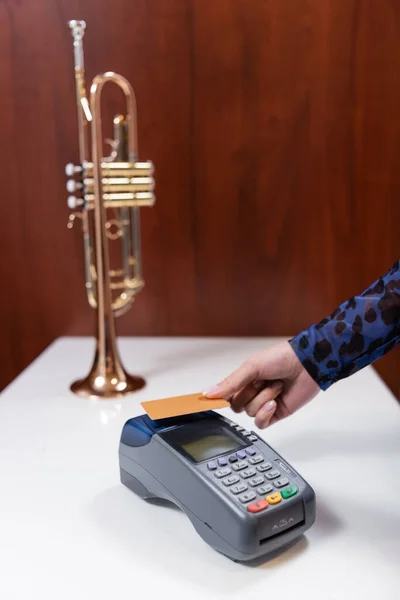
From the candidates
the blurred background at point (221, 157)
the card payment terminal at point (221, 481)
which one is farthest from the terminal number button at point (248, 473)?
the blurred background at point (221, 157)

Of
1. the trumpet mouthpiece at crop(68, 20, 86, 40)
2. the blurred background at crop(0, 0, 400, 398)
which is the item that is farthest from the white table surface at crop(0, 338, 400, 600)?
the trumpet mouthpiece at crop(68, 20, 86, 40)

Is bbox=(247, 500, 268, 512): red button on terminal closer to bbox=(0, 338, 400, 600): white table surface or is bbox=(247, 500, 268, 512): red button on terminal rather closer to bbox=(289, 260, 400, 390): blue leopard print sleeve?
bbox=(0, 338, 400, 600): white table surface

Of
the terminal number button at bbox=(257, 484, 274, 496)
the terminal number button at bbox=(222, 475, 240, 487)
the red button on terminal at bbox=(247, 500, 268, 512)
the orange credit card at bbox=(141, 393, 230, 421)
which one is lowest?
the red button on terminal at bbox=(247, 500, 268, 512)

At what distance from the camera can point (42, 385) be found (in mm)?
890

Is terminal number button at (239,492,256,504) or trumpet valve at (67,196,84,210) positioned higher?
trumpet valve at (67,196,84,210)

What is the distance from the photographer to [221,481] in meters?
0.50

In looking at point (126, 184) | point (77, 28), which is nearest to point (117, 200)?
point (126, 184)

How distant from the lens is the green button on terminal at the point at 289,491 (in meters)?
0.50

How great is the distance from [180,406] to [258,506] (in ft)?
0.45

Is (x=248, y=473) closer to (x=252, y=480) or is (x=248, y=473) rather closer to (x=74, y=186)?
(x=252, y=480)

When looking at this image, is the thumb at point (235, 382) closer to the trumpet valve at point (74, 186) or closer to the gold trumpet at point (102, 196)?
the gold trumpet at point (102, 196)

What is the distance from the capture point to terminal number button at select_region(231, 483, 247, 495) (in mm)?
493

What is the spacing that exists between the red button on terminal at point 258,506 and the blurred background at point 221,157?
62 centimetres

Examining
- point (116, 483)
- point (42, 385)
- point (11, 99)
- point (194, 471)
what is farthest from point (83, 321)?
point (194, 471)
